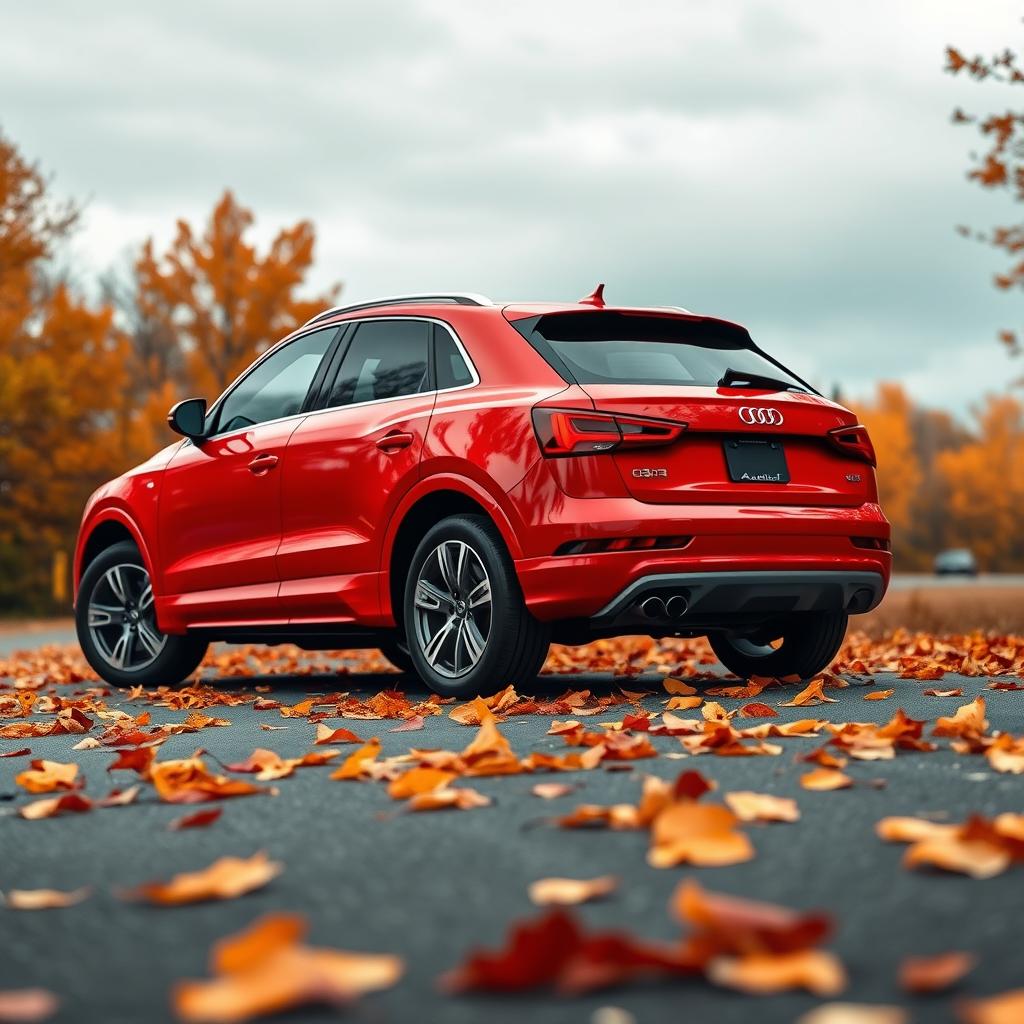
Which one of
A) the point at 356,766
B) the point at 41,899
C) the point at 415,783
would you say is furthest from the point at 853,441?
the point at 41,899

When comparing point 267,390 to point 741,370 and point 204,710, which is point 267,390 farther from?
point 741,370

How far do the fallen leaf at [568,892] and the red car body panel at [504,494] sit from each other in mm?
3178

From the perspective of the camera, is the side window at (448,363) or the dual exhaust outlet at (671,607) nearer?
the dual exhaust outlet at (671,607)

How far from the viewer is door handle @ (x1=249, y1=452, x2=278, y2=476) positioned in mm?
7922

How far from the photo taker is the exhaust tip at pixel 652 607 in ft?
20.6

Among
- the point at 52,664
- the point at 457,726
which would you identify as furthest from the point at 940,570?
the point at 457,726

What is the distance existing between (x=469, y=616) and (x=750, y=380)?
1662 millimetres

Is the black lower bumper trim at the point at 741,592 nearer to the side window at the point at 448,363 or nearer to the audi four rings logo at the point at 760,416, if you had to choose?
the audi four rings logo at the point at 760,416

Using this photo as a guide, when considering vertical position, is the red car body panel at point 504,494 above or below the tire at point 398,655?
above

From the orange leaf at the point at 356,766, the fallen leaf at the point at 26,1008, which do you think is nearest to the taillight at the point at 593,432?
the orange leaf at the point at 356,766

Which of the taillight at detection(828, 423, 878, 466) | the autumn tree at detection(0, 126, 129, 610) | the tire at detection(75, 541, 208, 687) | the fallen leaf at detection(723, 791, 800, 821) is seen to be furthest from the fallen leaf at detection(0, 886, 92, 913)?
the autumn tree at detection(0, 126, 129, 610)

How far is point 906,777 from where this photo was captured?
424 centimetres

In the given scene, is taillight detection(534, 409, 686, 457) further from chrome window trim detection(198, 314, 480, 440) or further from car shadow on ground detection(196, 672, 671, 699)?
car shadow on ground detection(196, 672, 671, 699)

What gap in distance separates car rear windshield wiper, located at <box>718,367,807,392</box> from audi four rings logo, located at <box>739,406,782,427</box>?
208 millimetres
